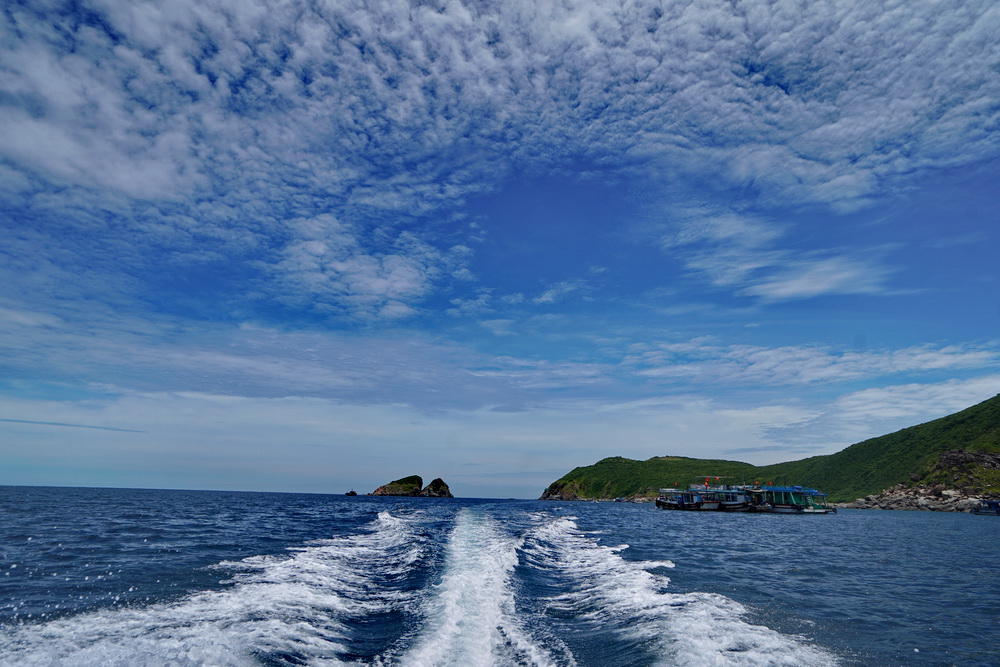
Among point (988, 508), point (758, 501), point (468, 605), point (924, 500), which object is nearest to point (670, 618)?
point (468, 605)

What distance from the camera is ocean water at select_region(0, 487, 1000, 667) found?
47.3 feet

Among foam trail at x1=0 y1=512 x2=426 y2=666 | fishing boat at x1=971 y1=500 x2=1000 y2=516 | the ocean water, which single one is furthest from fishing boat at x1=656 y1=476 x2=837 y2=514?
foam trail at x1=0 y1=512 x2=426 y2=666

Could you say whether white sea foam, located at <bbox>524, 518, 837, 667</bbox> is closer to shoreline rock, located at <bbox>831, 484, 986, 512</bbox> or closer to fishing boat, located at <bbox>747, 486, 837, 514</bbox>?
fishing boat, located at <bbox>747, 486, 837, 514</bbox>

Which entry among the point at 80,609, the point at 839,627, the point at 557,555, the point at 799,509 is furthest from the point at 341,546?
the point at 799,509

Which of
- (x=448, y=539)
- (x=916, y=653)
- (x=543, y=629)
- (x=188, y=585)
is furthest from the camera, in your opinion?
(x=448, y=539)

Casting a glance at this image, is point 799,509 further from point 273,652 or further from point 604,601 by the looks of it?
point 273,652

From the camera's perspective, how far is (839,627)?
58.2 ft

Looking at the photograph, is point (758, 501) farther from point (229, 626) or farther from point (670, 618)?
point (229, 626)

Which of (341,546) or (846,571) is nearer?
(846,571)

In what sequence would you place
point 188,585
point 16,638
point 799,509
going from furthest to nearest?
point 799,509 → point 188,585 → point 16,638

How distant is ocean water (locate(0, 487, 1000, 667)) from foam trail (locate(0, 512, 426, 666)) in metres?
0.07

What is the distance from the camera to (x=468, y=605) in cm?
2017

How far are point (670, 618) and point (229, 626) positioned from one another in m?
14.5

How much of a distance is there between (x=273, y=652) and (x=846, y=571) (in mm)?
31462
